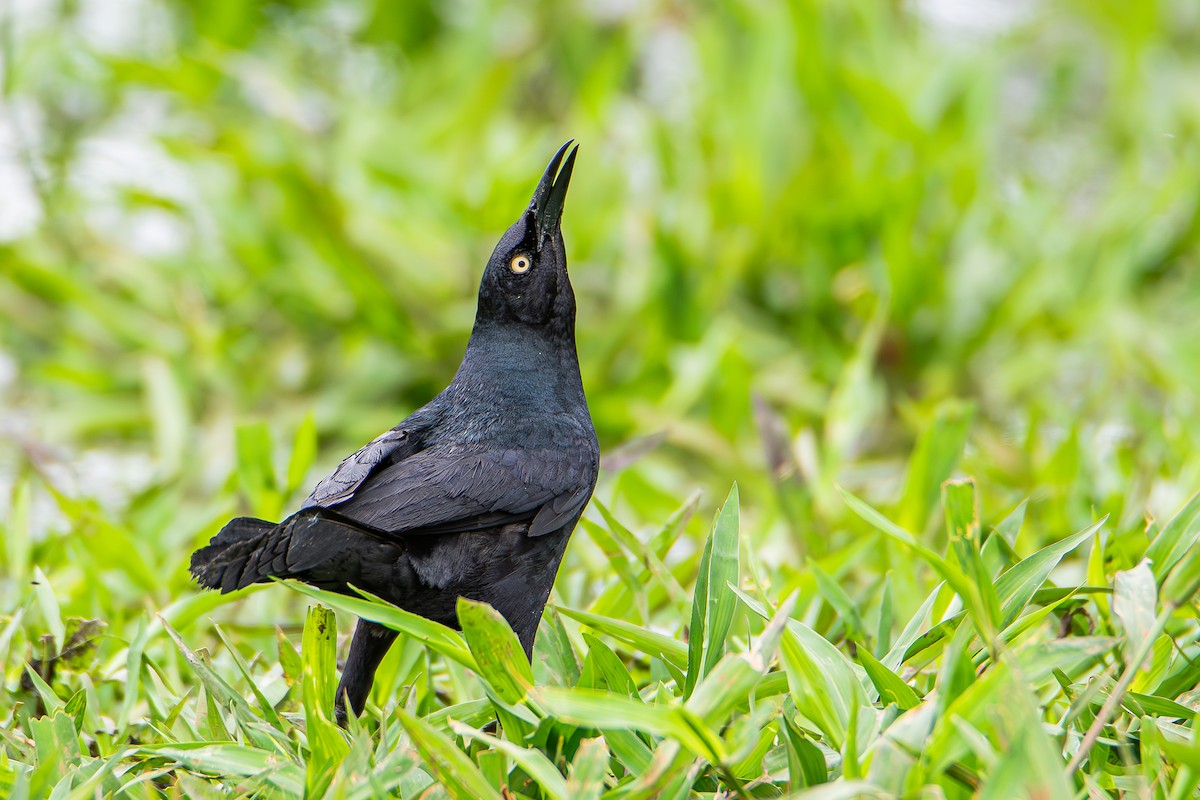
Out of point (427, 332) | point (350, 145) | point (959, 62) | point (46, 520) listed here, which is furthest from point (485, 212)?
point (959, 62)

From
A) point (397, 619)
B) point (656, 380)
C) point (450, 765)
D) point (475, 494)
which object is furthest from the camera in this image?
point (656, 380)

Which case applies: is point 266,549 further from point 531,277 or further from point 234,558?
point 531,277

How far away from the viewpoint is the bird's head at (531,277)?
7.68 ft

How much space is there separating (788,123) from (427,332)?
1.78 m

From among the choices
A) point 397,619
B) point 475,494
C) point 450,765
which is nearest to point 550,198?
point 475,494

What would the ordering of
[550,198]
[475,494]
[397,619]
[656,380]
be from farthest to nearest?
[656,380]
[550,198]
[475,494]
[397,619]

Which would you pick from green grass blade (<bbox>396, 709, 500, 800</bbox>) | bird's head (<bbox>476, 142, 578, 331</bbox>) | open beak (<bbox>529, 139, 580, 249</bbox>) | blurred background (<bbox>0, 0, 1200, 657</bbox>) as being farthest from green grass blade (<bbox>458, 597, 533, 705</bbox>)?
blurred background (<bbox>0, 0, 1200, 657</bbox>)

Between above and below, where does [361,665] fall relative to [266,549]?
below

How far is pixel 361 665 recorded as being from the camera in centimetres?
210

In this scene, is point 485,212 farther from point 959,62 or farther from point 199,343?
point 959,62

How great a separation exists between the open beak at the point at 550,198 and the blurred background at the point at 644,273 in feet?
2.44

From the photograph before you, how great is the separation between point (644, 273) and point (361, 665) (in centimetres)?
247

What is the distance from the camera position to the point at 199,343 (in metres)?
4.26

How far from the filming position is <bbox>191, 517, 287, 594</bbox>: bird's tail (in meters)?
1.77
